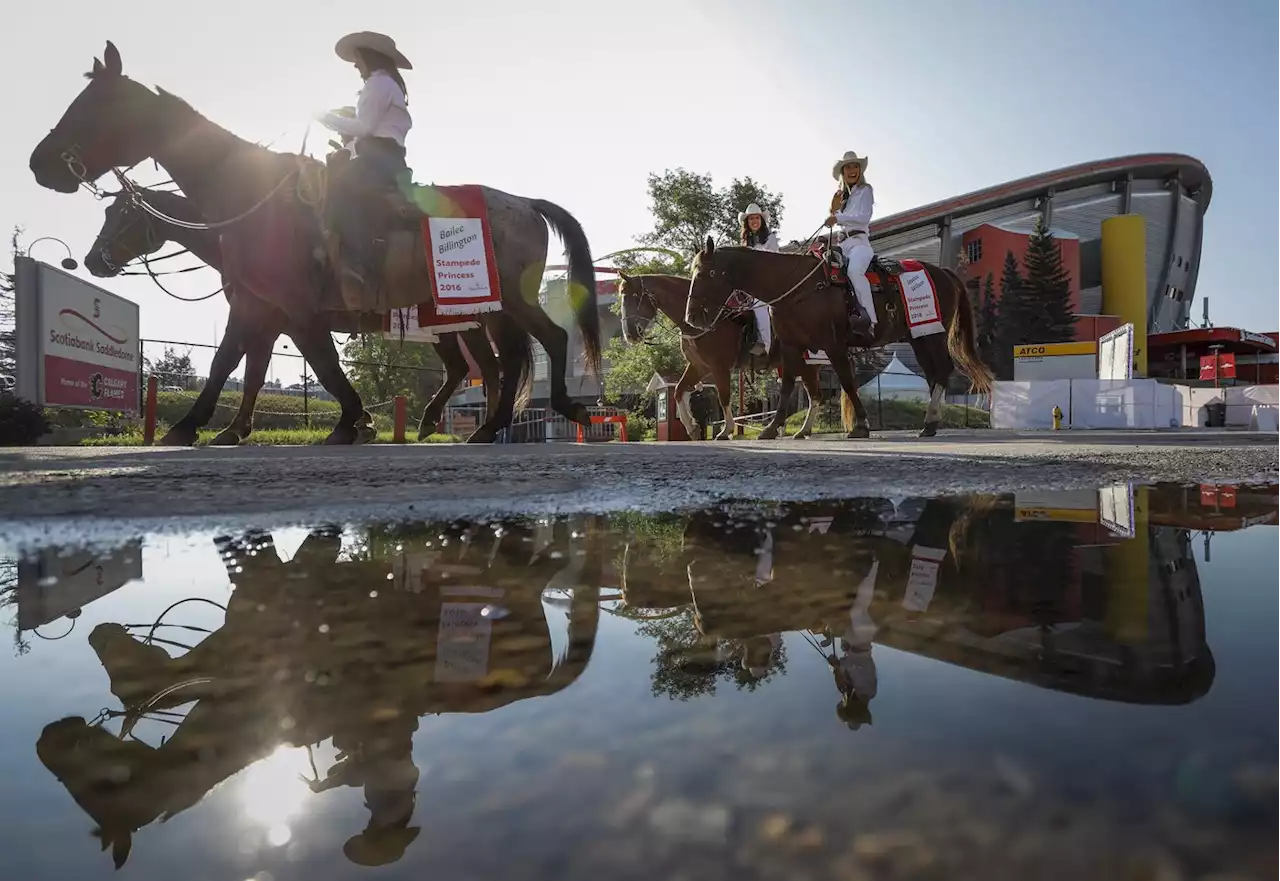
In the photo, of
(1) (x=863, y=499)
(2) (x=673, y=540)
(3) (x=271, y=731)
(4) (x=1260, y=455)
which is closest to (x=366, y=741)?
(3) (x=271, y=731)

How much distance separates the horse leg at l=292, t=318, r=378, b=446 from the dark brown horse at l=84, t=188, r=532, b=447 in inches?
12.6

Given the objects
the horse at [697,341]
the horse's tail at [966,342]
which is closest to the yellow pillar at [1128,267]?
the horse's tail at [966,342]

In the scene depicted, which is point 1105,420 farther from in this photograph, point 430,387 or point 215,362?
point 430,387

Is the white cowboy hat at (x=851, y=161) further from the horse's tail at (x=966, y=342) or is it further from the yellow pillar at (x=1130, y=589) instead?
the yellow pillar at (x=1130, y=589)

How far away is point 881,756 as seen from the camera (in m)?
0.63

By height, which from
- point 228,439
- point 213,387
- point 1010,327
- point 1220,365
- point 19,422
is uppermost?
point 1010,327

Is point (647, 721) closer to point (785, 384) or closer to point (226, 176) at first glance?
point (226, 176)

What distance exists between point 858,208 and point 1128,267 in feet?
176

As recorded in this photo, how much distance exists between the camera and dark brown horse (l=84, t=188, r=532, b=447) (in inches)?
269

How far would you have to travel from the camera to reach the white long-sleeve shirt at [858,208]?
9.92 metres

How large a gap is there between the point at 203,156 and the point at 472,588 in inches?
270

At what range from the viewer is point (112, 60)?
6.38m

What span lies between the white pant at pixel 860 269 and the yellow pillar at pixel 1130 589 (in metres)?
8.50

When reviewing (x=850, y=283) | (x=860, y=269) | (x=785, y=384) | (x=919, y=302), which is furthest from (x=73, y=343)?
(x=919, y=302)
